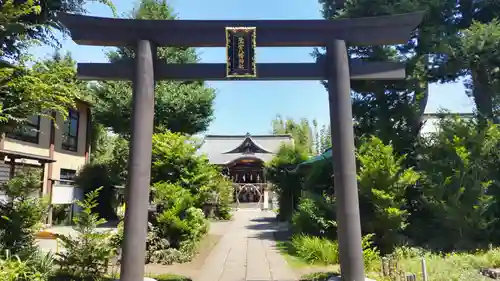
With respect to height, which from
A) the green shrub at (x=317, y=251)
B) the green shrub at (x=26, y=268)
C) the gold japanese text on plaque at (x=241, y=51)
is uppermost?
the gold japanese text on plaque at (x=241, y=51)

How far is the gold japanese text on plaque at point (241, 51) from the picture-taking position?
6816mm

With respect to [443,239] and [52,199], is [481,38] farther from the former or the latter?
[52,199]

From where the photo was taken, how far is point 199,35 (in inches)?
271

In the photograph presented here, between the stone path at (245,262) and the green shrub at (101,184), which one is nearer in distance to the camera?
→ the stone path at (245,262)

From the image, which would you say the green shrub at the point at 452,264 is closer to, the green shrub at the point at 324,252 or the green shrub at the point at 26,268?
the green shrub at the point at 324,252

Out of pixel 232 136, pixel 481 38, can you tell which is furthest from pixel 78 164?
pixel 232 136

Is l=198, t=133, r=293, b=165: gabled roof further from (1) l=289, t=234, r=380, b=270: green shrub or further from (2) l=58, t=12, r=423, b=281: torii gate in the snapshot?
(2) l=58, t=12, r=423, b=281: torii gate

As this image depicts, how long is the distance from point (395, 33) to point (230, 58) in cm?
347

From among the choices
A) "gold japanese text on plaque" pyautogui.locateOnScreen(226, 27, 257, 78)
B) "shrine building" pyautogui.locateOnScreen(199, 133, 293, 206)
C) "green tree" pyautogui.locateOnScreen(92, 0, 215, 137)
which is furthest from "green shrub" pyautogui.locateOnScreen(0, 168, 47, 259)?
"shrine building" pyautogui.locateOnScreen(199, 133, 293, 206)

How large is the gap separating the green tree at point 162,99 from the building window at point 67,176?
3833 millimetres

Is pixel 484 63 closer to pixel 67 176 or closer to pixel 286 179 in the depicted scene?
pixel 286 179

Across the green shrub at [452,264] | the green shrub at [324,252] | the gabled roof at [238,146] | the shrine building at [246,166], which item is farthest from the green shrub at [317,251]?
the gabled roof at [238,146]

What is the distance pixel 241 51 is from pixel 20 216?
636 cm

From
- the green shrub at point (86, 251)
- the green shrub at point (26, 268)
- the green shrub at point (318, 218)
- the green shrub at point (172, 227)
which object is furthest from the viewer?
the green shrub at point (318, 218)
